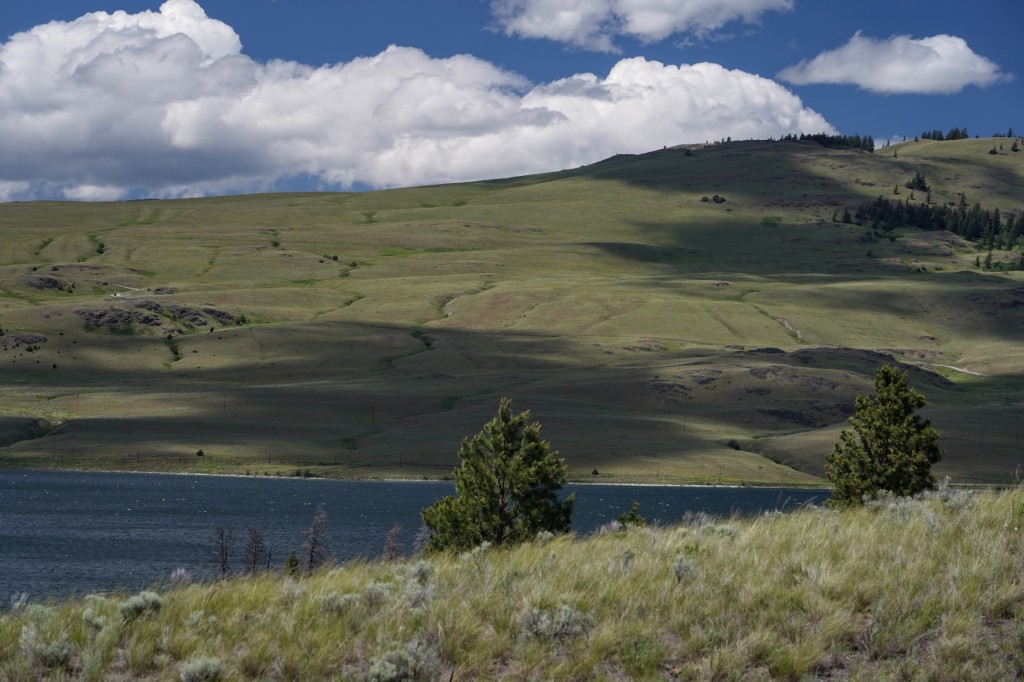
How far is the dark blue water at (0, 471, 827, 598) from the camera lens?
71.1 meters

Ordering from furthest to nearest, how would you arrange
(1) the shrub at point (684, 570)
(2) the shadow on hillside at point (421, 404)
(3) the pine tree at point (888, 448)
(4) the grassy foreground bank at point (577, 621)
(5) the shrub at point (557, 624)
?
(2) the shadow on hillside at point (421, 404) → (3) the pine tree at point (888, 448) → (1) the shrub at point (684, 570) → (5) the shrub at point (557, 624) → (4) the grassy foreground bank at point (577, 621)

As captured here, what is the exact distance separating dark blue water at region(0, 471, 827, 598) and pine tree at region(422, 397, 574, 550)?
696 inches

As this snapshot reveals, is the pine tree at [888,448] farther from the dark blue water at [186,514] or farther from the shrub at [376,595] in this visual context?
the shrub at [376,595]

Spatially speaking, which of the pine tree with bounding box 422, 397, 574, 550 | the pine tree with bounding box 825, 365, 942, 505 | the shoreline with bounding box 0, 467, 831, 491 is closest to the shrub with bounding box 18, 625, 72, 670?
the pine tree with bounding box 422, 397, 574, 550

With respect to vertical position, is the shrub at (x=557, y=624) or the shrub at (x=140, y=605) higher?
the shrub at (x=140, y=605)

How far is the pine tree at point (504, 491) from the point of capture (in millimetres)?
48281

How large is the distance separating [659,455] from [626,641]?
13174cm

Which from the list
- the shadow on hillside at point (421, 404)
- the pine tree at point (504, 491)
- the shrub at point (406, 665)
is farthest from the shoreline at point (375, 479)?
the shrub at point (406, 665)

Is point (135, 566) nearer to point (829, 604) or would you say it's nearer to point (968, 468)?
point (829, 604)

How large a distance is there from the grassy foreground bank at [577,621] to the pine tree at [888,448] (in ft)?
146

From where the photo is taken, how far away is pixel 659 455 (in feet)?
458

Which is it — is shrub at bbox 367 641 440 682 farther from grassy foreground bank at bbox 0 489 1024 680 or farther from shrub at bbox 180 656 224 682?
shrub at bbox 180 656 224 682

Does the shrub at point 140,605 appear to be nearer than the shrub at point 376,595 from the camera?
Yes

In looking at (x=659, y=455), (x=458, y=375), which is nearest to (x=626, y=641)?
(x=659, y=455)
